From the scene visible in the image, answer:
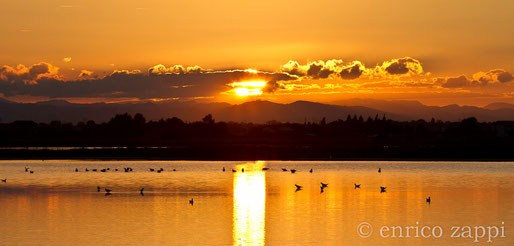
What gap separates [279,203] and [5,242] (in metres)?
25.5

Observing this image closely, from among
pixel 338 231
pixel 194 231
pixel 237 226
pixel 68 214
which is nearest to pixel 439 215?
pixel 338 231

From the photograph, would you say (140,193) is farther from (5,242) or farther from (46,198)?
(5,242)

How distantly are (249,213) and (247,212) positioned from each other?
706mm

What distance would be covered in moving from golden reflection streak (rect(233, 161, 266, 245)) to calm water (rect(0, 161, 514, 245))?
0.23ft

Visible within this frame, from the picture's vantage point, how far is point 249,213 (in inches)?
1924

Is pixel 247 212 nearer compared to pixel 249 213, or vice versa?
pixel 249 213

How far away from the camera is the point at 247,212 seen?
49.6 metres

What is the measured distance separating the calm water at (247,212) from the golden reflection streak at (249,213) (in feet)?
0.23

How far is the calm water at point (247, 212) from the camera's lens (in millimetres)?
37062

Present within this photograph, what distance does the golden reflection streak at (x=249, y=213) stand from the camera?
37.2m

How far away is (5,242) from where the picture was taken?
35125 millimetres

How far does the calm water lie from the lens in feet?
122

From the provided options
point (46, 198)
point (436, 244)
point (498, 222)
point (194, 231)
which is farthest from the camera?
point (46, 198)

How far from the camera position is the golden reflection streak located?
122ft
